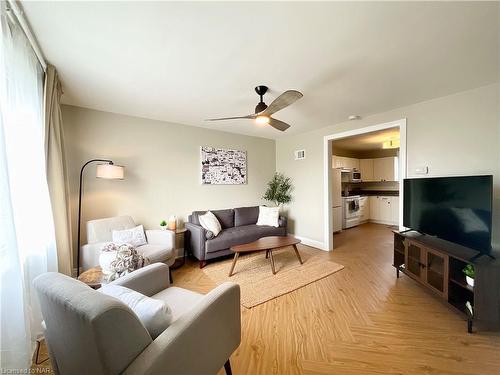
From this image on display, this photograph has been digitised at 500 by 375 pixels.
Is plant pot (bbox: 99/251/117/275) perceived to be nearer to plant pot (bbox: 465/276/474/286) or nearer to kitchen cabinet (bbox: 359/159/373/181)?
plant pot (bbox: 465/276/474/286)

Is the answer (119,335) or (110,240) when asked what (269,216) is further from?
(119,335)

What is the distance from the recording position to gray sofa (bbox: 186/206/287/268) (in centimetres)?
332

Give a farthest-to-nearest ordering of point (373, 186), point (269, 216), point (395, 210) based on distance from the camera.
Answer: point (373, 186)
point (395, 210)
point (269, 216)

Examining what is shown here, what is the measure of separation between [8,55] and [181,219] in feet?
9.60

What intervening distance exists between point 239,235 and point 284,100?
7.92 feet

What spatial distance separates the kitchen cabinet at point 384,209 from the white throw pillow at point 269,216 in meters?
4.10

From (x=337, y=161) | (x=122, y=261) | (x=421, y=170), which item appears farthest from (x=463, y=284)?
(x=337, y=161)

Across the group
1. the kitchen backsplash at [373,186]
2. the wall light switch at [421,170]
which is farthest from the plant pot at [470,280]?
the kitchen backsplash at [373,186]

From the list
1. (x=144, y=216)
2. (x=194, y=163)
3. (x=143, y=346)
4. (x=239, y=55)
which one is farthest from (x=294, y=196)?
(x=143, y=346)

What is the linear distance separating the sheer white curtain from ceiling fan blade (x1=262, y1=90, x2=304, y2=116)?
1861 millimetres

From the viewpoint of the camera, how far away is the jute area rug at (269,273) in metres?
2.51

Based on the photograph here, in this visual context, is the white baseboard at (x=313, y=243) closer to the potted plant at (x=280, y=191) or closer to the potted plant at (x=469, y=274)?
the potted plant at (x=280, y=191)

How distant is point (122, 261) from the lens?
71.1 inches

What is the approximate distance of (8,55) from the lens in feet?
4.46
